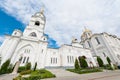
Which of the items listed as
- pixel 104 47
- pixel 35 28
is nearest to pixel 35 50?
pixel 35 28

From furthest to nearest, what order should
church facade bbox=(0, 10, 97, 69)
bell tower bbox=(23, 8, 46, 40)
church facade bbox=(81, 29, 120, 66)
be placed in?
1. church facade bbox=(81, 29, 120, 66)
2. bell tower bbox=(23, 8, 46, 40)
3. church facade bbox=(0, 10, 97, 69)

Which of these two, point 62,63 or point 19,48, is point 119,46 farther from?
point 19,48

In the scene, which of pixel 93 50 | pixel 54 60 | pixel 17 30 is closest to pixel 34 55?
pixel 54 60

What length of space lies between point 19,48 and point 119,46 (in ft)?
143

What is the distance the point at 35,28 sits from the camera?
89.5ft

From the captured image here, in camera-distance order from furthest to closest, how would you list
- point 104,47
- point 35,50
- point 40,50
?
point 104,47 → point 35,50 → point 40,50

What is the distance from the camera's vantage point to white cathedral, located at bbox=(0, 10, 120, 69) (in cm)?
1950

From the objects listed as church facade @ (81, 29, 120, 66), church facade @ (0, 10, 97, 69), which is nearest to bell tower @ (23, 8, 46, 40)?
church facade @ (0, 10, 97, 69)

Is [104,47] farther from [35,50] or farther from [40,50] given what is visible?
[35,50]

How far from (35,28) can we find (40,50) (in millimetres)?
9813

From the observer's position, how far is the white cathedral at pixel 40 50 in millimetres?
19500

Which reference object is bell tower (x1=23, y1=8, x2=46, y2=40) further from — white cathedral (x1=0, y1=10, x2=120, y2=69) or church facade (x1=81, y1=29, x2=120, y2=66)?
church facade (x1=81, y1=29, x2=120, y2=66)

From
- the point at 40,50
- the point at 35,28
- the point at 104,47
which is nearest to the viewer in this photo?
the point at 40,50

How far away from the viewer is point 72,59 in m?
26.2
